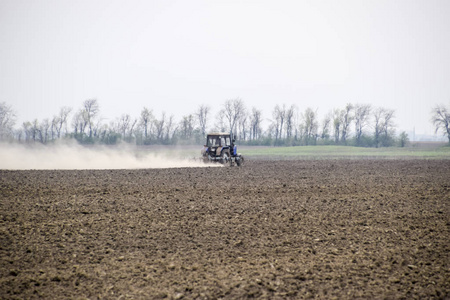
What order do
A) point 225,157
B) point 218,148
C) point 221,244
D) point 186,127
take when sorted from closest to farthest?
point 221,244 → point 218,148 → point 225,157 → point 186,127

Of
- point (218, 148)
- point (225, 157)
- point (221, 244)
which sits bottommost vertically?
point (221, 244)

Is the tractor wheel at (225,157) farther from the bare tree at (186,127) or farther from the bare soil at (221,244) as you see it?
the bare tree at (186,127)

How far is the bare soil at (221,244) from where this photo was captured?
7.16 m

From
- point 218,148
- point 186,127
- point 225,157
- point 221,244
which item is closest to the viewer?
point 221,244

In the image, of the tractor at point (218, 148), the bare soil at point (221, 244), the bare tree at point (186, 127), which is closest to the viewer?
the bare soil at point (221, 244)

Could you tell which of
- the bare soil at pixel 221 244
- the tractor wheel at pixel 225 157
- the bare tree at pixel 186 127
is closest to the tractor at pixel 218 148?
the tractor wheel at pixel 225 157

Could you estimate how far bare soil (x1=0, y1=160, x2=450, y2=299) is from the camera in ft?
23.5

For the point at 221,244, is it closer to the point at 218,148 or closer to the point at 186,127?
the point at 218,148

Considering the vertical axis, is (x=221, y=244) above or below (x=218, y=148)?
below

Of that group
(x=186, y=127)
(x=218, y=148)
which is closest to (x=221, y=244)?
(x=218, y=148)

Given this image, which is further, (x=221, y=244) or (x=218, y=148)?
(x=218, y=148)

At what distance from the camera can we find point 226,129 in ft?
320

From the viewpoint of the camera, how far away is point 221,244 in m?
9.63

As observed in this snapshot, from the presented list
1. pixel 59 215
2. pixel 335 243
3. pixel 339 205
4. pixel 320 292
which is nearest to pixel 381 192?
pixel 339 205
